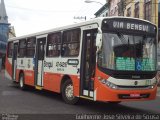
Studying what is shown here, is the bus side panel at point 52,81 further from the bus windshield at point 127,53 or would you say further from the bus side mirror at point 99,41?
the bus side mirror at point 99,41

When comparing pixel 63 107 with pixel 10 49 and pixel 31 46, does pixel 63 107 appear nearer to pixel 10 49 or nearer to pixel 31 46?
pixel 31 46

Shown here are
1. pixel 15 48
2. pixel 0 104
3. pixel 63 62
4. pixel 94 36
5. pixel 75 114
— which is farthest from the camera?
pixel 15 48

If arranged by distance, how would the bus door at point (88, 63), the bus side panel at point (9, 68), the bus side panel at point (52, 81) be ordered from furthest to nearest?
the bus side panel at point (9, 68)
the bus side panel at point (52, 81)
the bus door at point (88, 63)

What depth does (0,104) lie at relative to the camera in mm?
15117

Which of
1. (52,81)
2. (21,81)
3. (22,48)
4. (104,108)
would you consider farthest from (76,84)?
(22,48)

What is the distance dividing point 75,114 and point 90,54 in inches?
90.8

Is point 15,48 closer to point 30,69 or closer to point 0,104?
point 30,69

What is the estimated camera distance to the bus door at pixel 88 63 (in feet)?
45.7

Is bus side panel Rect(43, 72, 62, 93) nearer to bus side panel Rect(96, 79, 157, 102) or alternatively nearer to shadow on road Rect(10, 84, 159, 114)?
shadow on road Rect(10, 84, 159, 114)

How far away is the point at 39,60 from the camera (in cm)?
1927

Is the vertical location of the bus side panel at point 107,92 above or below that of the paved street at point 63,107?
above

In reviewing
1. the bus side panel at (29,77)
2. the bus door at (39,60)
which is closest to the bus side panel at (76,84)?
the bus door at (39,60)

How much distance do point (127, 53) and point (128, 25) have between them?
101 cm

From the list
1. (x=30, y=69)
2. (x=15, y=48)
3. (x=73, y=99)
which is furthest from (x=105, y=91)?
(x=15, y=48)
